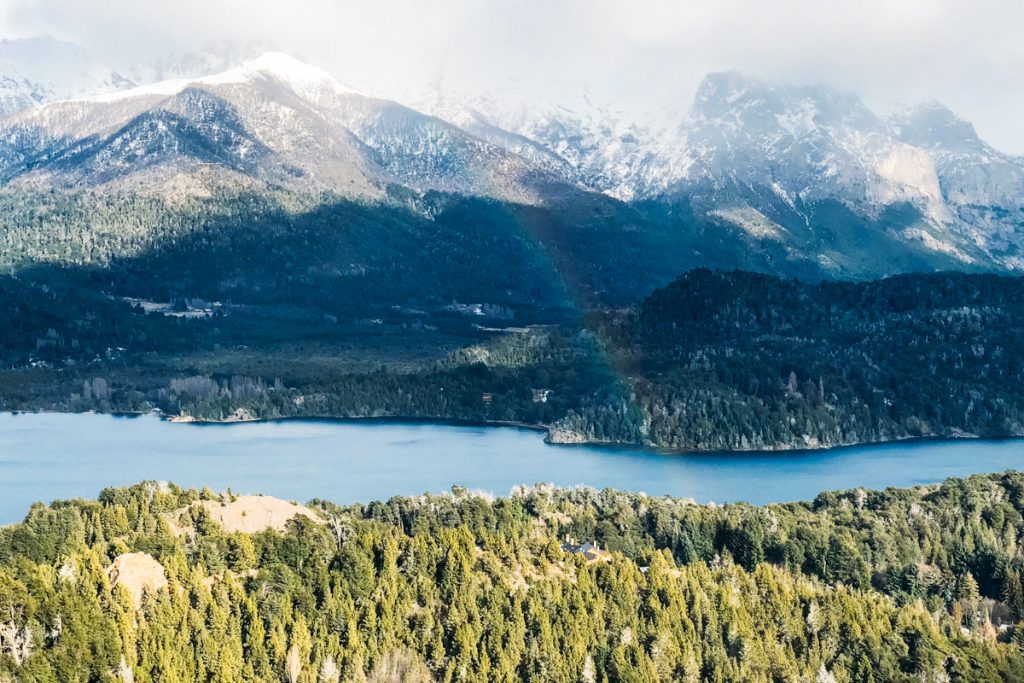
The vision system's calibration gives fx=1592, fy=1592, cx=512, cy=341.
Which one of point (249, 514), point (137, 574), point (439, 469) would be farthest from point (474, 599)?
point (439, 469)

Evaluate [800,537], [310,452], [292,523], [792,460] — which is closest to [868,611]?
[800,537]

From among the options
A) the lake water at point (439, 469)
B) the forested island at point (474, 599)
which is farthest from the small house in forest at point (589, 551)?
the lake water at point (439, 469)

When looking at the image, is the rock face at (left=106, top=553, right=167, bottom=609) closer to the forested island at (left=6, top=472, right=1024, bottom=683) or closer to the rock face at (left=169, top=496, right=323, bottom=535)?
the forested island at (left=6, top=472, right=1024, bottom=683)

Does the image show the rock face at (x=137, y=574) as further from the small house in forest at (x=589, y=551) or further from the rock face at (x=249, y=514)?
the small house in forest at (x=589, y=551)

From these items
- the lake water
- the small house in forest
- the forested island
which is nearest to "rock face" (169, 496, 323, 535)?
the forested island

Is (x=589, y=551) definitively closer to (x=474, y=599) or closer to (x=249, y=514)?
(x=474, y=599)

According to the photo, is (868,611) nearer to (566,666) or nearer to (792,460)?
(566,666)
